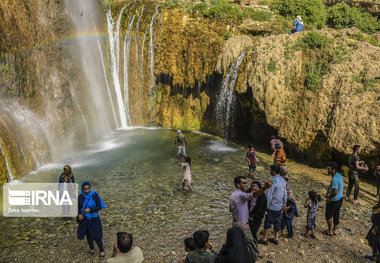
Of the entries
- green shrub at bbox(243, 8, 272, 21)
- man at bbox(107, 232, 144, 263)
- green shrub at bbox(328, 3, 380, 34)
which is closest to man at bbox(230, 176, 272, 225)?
man at bbox(107, 232, 144, 263)

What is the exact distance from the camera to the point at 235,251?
3.26 meters

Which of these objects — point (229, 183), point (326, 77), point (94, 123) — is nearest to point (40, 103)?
point (94, 123)

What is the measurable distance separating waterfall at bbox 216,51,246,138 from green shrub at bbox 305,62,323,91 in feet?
14.3

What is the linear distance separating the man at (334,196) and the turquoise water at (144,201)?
2725mm

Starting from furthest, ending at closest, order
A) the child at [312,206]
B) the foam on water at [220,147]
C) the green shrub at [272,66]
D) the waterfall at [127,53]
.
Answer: the waterfall at [127,53]
the foam on water at [220,147]
the green shrub at [272,66]
the child at [312,206]

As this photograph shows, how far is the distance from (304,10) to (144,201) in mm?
24733

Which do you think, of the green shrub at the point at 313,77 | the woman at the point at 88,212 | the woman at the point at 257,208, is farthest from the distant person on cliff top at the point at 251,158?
the woman at the point at 88,212

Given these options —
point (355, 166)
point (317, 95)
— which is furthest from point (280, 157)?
point (317, 95)

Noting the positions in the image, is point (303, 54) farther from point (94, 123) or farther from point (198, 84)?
point (94, 123)

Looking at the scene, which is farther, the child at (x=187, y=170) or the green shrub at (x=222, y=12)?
the green shrub at (x=222, y=12)

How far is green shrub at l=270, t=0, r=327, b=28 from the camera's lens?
2388cm

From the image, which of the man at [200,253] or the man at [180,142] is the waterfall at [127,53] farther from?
the man at [200,253]

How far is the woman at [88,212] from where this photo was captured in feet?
17.4

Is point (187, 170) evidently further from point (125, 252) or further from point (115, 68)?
point (115, 68)
